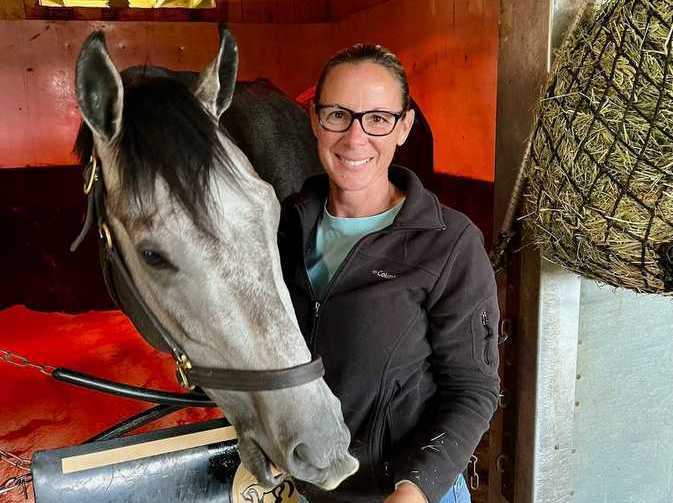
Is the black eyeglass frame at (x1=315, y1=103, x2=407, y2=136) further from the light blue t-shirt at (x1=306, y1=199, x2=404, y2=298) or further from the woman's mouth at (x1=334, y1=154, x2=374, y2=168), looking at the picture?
the light blue t-shirt at (x1=306, y1=199, x2=404, y2=298)

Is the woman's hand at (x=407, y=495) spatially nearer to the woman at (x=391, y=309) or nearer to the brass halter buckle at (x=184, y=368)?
the woman at (x=391, y=309)

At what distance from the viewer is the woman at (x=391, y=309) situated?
1.07m

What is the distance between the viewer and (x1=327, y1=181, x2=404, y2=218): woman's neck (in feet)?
3.94

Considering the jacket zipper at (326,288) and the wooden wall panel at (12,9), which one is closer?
the jacket zipper at (326,288)

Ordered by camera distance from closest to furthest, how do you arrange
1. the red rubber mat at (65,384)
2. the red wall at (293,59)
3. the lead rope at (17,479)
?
the lead rope at (17,479) < the red rubber mat at (65,384) < the red wall at (293,59)

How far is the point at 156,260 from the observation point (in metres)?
0.93

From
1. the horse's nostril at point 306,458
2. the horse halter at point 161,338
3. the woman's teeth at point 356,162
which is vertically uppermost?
the woman's teeth at point 356,162

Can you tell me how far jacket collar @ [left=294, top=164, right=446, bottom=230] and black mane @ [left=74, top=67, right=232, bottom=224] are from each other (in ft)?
1.05

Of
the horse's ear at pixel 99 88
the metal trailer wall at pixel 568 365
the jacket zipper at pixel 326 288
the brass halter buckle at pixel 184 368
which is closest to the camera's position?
the horse's ear at pixel 99 88

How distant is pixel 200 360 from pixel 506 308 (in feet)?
3.75

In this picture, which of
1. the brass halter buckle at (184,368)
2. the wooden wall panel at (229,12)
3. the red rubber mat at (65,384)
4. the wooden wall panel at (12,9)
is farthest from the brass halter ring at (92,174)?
the wooden wall panel at (12,9)

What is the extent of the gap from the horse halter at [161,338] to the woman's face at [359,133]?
41 cm

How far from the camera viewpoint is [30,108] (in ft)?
13.3

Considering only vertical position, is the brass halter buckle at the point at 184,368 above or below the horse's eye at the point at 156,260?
below
